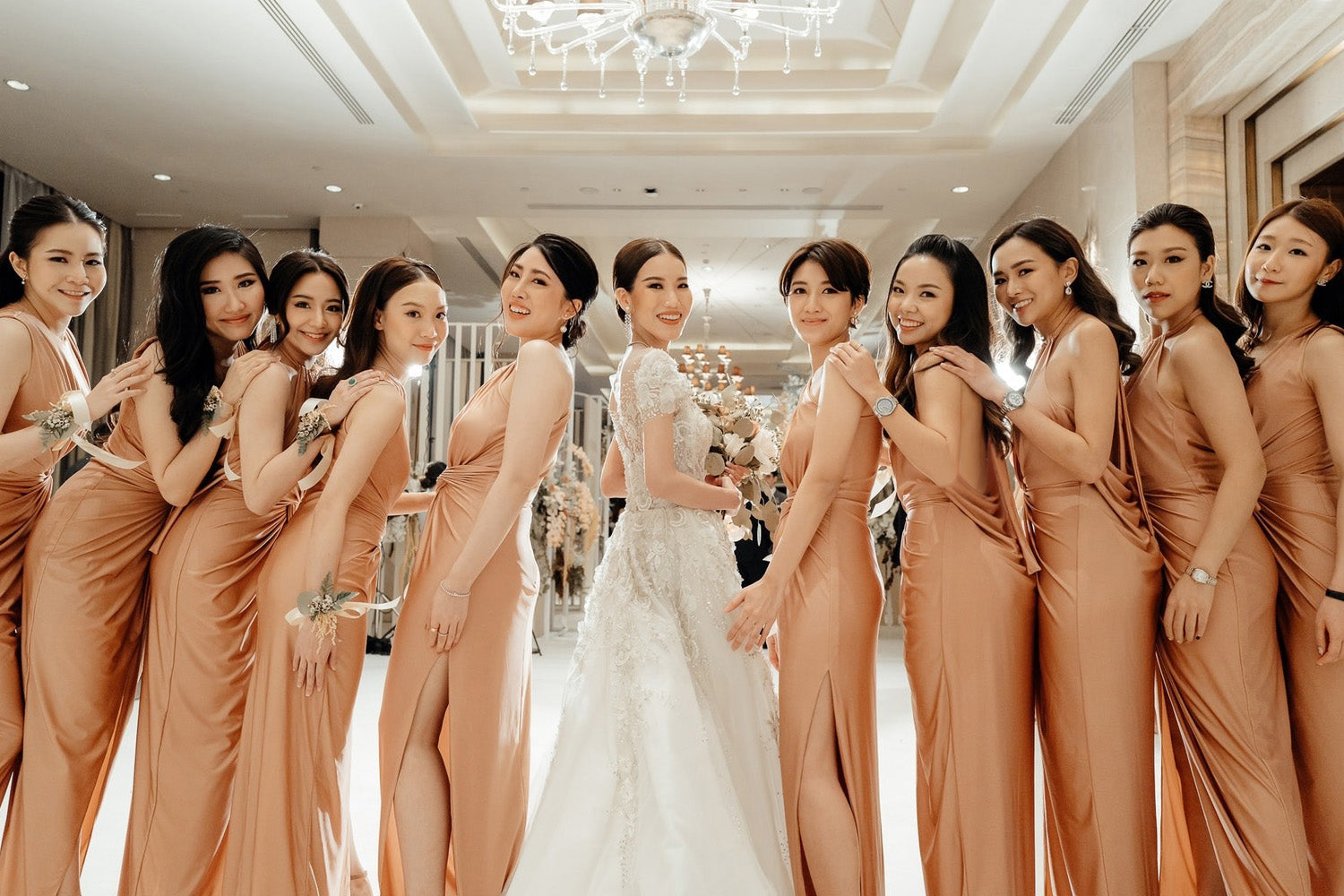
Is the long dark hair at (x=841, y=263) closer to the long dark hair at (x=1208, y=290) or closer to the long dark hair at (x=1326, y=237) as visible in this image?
the long dark hair at (x=1208, y=290)

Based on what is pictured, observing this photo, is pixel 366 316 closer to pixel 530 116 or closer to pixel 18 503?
pixel 18 503

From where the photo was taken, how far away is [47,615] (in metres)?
2.65

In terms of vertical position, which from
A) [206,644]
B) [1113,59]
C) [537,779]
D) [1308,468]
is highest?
[1113,59]

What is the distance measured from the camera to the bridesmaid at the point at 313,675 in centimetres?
238

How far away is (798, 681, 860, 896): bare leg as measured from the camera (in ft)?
7.67

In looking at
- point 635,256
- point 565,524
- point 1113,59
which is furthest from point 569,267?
point 565,524

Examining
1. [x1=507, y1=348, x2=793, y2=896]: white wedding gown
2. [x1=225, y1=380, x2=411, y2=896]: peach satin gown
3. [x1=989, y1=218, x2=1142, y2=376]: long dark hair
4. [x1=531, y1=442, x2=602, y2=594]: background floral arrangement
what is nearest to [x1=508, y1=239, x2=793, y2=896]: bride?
[x1=507, y1=348, x2=793, y2=896]: white wedding gown

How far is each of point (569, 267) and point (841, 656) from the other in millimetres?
1322

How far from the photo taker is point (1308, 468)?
2.58m

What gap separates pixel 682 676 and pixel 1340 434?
70.8 inches

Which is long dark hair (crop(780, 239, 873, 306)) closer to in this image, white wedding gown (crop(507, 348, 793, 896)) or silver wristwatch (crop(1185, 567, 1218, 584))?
white wedding gown (crop(507, 348, 793, 896))

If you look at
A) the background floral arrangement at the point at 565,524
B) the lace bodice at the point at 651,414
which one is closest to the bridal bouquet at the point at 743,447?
the lace bodice at the point at 651,414

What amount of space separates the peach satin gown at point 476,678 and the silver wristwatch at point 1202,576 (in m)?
1.69

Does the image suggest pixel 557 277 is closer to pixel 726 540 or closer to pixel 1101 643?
pixel 726 540
